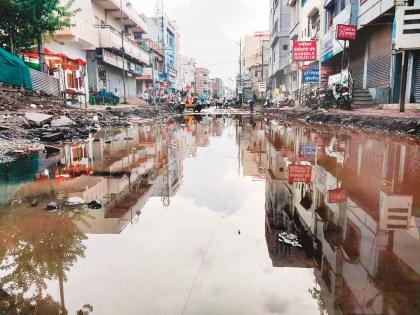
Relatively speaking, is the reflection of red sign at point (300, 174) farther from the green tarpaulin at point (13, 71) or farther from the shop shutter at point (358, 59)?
the shop shutter at point (358, 59)

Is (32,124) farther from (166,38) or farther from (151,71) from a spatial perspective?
(166,38)

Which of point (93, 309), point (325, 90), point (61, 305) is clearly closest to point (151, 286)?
point (93, 309)

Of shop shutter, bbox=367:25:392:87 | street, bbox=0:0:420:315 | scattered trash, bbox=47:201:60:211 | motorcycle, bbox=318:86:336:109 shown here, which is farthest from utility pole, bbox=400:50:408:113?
scattered trash, bbox=47:201:60:211

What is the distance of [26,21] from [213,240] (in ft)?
59.2

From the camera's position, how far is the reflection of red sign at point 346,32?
59.1 ft

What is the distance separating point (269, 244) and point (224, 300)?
866 mm

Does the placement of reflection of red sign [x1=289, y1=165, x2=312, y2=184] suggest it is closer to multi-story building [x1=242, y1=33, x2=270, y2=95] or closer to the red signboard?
the red signboard

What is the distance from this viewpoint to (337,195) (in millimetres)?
3828

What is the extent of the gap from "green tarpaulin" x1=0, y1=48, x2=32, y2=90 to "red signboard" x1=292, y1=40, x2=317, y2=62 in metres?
20.1

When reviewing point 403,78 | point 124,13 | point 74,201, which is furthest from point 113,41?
point 74,201

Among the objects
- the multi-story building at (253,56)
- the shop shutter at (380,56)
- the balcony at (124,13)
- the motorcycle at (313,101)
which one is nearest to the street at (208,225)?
the shop shutter at (380,56)

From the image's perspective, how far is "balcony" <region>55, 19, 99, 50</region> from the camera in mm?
23484

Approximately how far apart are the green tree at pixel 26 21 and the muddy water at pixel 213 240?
46.1ft

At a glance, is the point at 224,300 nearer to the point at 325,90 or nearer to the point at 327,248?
the point at 327,248
